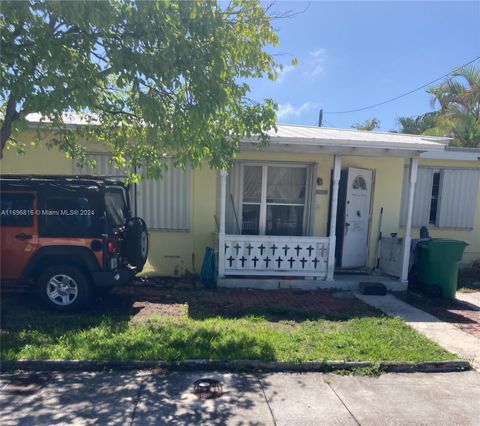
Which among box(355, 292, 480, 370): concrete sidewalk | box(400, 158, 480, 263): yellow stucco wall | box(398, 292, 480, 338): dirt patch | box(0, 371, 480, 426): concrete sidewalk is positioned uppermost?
box(400, 158, 480, 263): yellow stucco wall

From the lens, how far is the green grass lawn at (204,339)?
425cm

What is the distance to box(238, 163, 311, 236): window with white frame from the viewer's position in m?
8.20

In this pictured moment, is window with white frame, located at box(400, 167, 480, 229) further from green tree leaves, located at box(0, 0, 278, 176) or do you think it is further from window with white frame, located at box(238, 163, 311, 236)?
green tree leaves, located at box(0, 0, 278, 176)

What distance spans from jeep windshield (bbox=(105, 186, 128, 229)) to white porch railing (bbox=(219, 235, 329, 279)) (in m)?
2.03

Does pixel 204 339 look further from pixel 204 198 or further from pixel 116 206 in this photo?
pixel 204 198

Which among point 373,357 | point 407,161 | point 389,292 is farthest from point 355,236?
point 373,357

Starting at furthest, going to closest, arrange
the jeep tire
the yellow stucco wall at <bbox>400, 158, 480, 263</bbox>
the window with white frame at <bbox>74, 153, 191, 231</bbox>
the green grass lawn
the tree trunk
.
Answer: the yellow stucco wall at <bbox>400, 158, 480, 263</bbox>, the window with white frame at <bbox>74, 153, 191, 231</bbox>, the jeep tire, the tree trunk, the green grass lawn

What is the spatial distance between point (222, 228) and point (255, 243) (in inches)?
29.0

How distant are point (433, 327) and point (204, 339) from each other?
3523 mm

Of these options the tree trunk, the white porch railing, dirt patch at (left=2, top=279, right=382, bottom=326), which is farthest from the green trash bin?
the tree trunk

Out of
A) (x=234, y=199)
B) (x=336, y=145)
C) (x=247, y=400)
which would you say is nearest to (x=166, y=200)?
(x=234, y=199)

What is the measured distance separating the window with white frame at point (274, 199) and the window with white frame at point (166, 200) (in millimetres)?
1236

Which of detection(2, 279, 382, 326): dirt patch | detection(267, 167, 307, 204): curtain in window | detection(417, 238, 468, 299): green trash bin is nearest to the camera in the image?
detection(2, 279, 382, 326): dirt patch

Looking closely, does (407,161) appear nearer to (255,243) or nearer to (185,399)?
(255,243)
